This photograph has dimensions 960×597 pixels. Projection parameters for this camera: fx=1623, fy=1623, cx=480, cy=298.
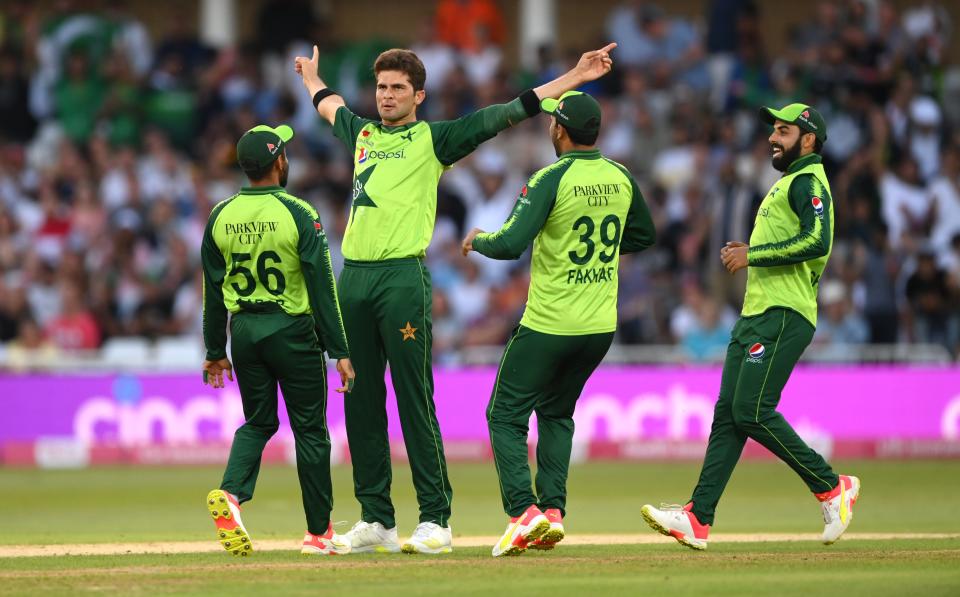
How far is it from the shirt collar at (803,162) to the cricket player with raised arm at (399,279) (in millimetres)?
1367

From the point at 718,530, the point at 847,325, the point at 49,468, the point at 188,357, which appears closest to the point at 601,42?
the point at 847,325

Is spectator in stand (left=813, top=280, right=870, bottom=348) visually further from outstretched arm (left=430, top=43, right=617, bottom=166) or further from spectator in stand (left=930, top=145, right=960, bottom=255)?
outstretched arm (left=430, top=43, right=617, bottom=166)

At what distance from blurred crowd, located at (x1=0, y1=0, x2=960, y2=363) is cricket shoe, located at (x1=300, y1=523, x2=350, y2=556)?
9.98 metres

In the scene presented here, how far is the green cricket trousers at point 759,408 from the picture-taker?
9859mm

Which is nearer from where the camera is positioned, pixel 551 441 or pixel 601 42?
pixel 551 441

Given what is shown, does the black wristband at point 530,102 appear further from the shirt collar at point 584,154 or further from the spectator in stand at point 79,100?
the spectator in stand at point 79,100

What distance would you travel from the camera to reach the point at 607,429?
19.1 metres

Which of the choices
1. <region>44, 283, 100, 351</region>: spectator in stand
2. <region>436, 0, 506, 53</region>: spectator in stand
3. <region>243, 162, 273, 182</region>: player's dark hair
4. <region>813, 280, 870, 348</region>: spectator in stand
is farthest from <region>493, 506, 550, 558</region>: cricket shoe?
<region>436, 0, 506, 53</region>: spectator in stand

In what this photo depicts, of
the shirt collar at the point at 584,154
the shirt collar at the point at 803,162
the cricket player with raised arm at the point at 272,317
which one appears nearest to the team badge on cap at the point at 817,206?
the shirt collar at the point at 803,162

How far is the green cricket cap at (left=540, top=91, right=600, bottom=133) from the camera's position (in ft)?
31.5

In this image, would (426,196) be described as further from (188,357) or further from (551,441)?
(188,357)

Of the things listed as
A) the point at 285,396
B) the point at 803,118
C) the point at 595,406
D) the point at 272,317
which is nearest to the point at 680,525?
the point at 285,396

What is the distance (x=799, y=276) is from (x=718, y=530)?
2.67 metres

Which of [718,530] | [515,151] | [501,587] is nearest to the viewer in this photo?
[501,587]
